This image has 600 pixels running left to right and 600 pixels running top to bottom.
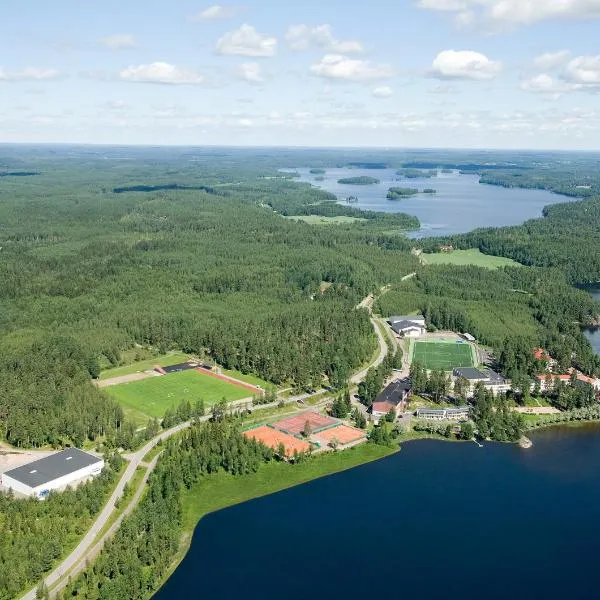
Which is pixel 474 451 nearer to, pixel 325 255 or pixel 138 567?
pixel 138 567

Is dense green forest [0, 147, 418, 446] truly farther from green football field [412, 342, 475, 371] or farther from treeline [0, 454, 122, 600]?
treeline [0, 454, 122, 600]

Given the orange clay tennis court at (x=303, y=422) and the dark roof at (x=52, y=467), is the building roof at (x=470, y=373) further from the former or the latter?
the dark roof at (x=52, y=467)

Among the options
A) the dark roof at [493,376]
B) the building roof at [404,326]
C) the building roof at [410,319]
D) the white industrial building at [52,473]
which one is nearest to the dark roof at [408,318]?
the building roof at [410,319]

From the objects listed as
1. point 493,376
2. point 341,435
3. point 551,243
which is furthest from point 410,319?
point 551,243

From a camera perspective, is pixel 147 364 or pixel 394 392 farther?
pixel 147 364

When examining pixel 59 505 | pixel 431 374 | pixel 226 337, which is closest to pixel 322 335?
pixel 226 337

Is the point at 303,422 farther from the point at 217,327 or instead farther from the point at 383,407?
the point at 217,327
